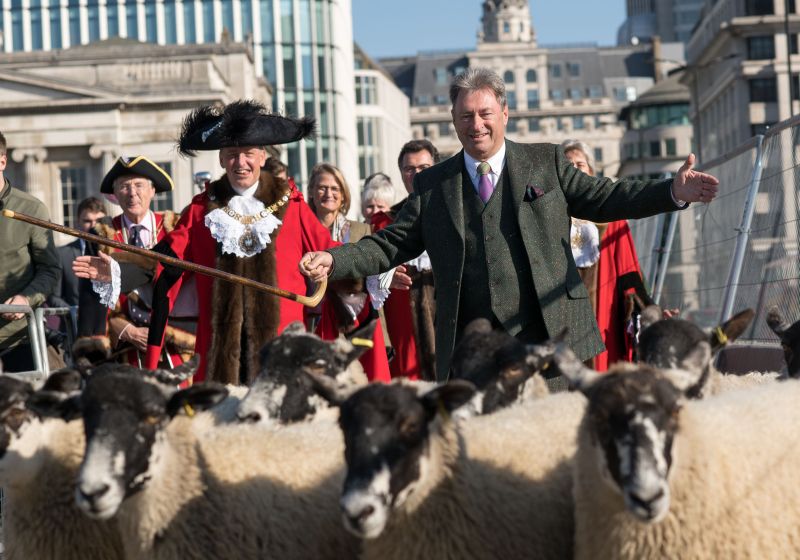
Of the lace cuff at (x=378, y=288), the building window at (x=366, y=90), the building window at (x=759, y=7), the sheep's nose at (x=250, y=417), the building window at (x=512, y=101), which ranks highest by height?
the building window at (x=512, y=101)

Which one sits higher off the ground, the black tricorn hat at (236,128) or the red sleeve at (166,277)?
the black tricorn hat at (236,128)

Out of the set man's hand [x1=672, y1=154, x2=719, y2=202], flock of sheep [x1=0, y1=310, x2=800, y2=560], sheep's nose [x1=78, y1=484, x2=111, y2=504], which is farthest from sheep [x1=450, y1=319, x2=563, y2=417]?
sheep's nose [x1=78, y1=484, x2=111, y2=504]

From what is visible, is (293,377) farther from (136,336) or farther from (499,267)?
(136,336)

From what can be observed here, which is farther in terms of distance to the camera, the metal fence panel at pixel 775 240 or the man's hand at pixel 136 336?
the metal fence panel at pixel 775 240

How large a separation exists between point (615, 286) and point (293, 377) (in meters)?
3.01

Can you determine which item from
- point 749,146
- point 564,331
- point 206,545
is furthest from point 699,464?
point 749,146

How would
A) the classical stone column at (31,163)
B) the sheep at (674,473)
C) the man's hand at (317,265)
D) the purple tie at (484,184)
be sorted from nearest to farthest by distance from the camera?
the sheep at (674,473)
the man's hand at (317,265)
the purple tie at (484,184)
the classical stone column at (31,163)

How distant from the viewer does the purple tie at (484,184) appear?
6371 mm

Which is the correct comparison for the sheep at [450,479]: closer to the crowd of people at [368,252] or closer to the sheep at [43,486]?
the crowd of people at [368,252]

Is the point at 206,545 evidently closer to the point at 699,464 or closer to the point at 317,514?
the point at 317,514

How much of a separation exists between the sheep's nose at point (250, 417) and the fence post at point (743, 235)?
532 cm

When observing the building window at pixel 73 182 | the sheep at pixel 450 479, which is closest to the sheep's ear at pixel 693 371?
the sheep at pixel 450 479

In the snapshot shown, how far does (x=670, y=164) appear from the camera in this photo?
111 m

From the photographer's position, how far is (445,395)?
491 centimetres
